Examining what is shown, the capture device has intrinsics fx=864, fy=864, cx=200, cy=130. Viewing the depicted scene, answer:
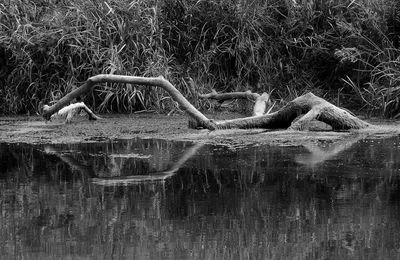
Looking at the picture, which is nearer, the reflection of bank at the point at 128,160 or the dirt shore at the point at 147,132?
the reflection of bank at the point at 128,160

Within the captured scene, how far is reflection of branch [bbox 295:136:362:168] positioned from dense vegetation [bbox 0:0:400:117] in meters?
2.61

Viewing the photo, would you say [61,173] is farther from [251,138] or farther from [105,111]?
[105,111]

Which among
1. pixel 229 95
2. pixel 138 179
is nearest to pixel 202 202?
pixel 138 179

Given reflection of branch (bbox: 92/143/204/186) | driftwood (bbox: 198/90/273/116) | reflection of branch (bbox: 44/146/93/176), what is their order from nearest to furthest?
reflection of branch (bbox: 92/143/204/186), reflection of branch (bbox: 44/146/93/176), driftwood (bbox: 198/90/273/116)

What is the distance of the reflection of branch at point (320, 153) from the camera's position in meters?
6.77

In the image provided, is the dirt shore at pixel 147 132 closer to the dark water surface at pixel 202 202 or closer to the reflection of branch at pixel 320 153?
the reflection of branch at pixel 320 153

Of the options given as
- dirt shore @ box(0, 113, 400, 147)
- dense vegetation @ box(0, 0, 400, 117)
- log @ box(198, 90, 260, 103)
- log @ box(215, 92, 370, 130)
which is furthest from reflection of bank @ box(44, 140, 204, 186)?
dense vegetation @ box(0, 0, 400, 117)

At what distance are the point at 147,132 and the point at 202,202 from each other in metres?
3.74

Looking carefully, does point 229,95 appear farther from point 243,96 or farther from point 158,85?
point 158,85

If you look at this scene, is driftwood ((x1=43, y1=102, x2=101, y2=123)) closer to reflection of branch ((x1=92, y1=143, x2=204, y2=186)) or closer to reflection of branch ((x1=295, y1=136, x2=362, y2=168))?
reflection of branch ((x1=295, y1=136, x2=362, y2=168))

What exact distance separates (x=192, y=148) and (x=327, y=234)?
3.42 m

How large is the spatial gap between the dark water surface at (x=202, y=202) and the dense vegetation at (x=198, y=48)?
294 centimetres

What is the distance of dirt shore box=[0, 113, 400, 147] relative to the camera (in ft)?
26.7

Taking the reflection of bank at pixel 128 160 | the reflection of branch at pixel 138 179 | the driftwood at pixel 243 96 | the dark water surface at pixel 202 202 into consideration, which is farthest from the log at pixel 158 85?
the reflection of branch at pixel 138 179
